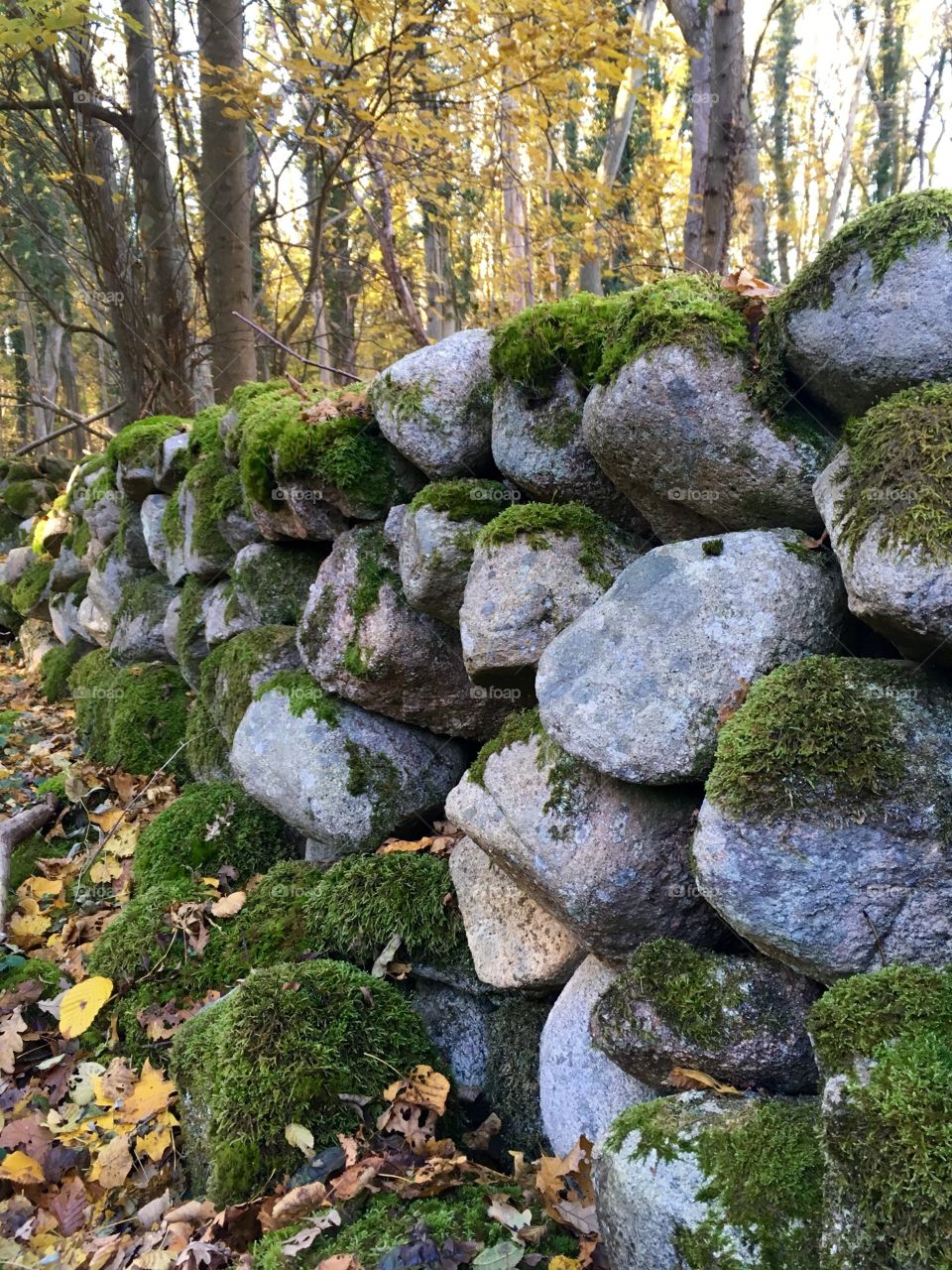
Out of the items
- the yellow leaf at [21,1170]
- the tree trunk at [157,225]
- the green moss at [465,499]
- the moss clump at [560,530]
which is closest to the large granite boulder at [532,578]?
the moss clump at [560,530]

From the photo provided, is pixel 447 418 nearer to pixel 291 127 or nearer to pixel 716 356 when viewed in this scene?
pixel 716 356

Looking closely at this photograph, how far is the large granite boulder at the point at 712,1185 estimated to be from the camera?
172cm

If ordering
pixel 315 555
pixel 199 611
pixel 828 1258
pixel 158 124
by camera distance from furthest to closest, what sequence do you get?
pixel 158 124, pixel 199 611, pixel 315 555, pixel 828 1258

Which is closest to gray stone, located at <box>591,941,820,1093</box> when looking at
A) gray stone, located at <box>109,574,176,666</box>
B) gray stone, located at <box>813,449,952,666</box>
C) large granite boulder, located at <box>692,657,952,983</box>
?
large granite boulder, located at <box>692,657,952,983</box>

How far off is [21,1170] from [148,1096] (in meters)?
0.42

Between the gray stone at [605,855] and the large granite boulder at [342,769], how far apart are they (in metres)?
1.03

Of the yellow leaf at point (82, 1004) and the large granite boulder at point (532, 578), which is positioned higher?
the large granite boulder at point (532, 578)

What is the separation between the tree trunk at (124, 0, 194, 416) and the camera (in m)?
7.86

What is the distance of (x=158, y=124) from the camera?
7.99 meters

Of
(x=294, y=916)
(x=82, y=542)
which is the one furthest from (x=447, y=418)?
(x=82, y=542)

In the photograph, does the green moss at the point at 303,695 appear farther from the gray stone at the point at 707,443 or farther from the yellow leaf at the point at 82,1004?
the gray stone at the point at 707,443

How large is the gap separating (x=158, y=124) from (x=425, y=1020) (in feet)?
28.1

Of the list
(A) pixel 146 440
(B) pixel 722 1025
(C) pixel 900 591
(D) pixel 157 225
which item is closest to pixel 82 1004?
(B) pixel 722 1025

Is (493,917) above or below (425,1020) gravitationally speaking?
above
